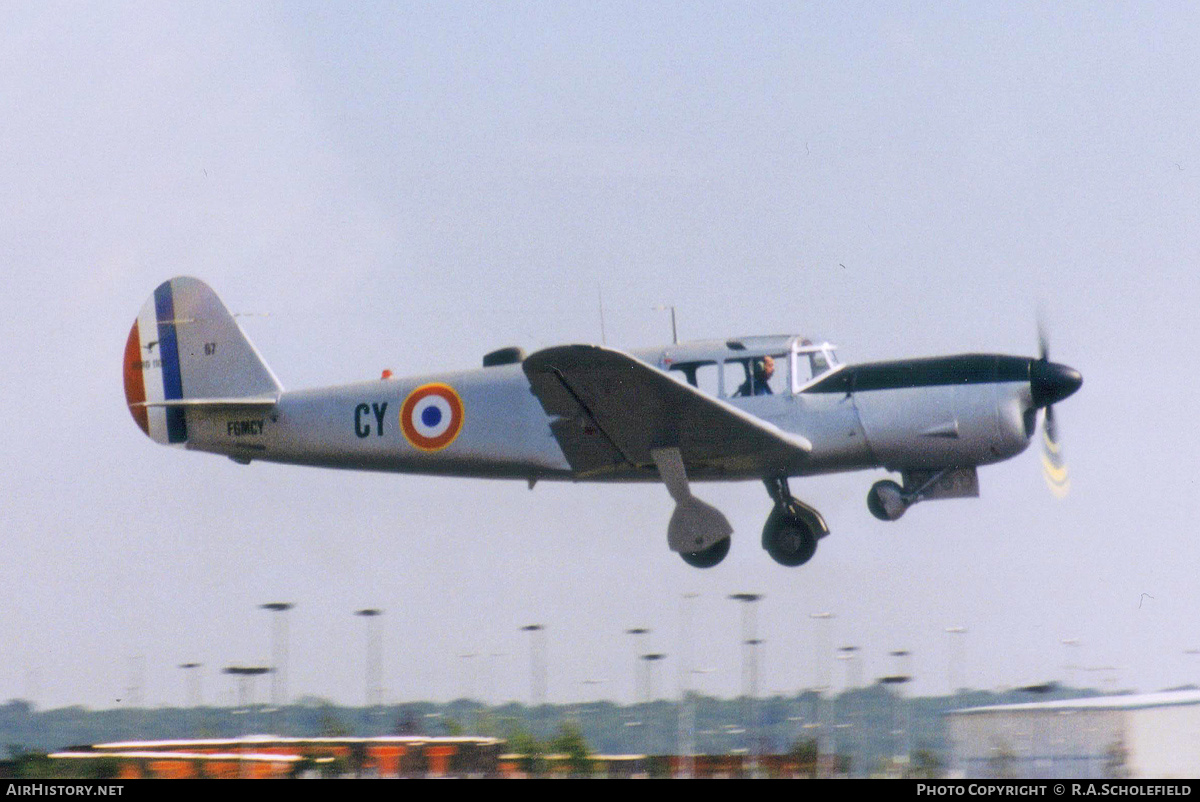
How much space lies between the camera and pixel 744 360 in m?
13.7

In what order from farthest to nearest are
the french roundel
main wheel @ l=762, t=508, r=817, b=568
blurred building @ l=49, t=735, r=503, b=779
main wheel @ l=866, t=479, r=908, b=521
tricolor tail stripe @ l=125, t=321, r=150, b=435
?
1. tricolor tail stripe @ l=125, t=321, r=150, b=435
2. blurred building @ l=49, t=735, r=503, b=779
3. the french roundel
4. main wheel @ l=762, t=508, r=817, b=568
5. main wheel @ l=866, t=479, r=908, b=521

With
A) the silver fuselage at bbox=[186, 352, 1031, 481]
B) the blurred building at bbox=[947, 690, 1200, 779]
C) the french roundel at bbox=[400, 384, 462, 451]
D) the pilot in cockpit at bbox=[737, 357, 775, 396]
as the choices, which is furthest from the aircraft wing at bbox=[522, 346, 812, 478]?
the blurred building at bbox=[947, 690, 1200, 779]

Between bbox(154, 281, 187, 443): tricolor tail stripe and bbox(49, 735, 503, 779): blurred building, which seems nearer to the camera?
bbox(49, 735, 503, 779): blurred building

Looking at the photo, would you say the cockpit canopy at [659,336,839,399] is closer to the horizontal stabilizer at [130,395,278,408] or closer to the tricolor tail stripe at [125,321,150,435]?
the horizontal stabilizer at [130,395,278,408]

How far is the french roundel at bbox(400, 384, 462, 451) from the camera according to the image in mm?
14805

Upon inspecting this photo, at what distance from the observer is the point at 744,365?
45.0 ft

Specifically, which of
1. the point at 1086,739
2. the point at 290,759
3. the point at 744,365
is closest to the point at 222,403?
the point at 290,759

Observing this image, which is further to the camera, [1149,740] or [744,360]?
[1149,740]

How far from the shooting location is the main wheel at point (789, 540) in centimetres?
1453

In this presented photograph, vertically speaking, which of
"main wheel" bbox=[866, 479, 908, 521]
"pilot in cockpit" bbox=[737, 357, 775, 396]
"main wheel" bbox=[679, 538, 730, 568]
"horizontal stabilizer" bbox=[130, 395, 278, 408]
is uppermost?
"horizontal stabilizer" bbox=[130, 395, 278, 408]

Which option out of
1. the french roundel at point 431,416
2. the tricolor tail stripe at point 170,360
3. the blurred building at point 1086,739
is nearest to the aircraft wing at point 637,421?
the french roundel at point 431,416
